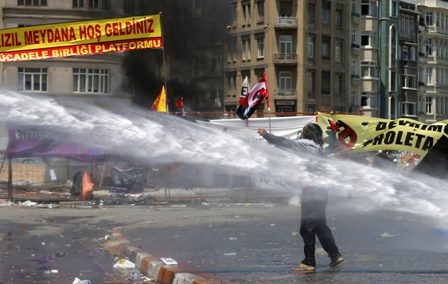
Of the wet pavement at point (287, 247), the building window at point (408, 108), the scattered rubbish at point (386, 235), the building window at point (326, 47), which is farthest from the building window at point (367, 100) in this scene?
the scattered rubbish at point (386, 235)

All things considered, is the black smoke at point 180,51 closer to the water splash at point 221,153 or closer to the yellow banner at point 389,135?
the yellow banner at point 389,135

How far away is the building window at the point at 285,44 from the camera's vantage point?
56.0 metres

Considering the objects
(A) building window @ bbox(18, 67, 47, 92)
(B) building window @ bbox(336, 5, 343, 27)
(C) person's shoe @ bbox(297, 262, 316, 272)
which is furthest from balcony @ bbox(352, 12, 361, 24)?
(C) person's shoe @ bbox(297, 262, 316, 272)

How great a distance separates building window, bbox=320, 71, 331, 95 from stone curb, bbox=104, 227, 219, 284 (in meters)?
45.8

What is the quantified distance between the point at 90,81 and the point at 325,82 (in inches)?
1023

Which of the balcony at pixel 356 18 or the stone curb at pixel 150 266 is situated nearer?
the stone curb at pixel 150 266

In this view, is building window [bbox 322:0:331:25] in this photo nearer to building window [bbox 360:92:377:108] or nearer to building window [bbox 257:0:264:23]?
building window [bbox 257:0:264:23]

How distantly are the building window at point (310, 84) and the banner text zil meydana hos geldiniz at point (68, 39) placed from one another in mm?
41399

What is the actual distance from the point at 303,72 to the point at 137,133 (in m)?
46.8

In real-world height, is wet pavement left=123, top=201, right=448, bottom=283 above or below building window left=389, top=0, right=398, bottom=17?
below

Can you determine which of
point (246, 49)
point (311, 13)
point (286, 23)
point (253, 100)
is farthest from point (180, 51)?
point (311, 13)

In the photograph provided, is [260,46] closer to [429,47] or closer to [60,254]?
[429,47]

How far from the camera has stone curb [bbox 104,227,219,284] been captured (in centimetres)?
806

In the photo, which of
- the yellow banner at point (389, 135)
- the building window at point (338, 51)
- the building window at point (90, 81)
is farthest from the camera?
the building window at point (338, 51)
